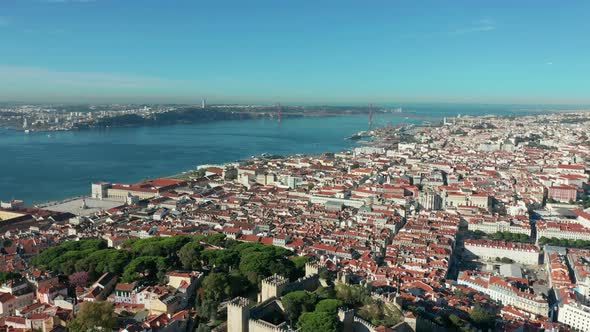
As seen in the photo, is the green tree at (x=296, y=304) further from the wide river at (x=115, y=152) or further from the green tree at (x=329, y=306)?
the wide river at (x=115, y=152)

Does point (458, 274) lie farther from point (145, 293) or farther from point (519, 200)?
point (519, 200)

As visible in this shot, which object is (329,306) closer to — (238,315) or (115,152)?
(238,315)

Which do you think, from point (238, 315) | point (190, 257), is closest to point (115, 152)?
point (190, 257)

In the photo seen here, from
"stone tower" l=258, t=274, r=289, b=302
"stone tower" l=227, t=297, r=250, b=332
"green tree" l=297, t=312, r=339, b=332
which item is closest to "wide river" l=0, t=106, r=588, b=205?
"stone tower" l=258, t=274, r=289, b=302

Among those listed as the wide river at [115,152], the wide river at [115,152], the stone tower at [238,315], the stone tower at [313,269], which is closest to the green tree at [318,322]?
the stone tower at [238,315]

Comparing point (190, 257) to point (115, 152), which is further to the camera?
point (115, 152)
